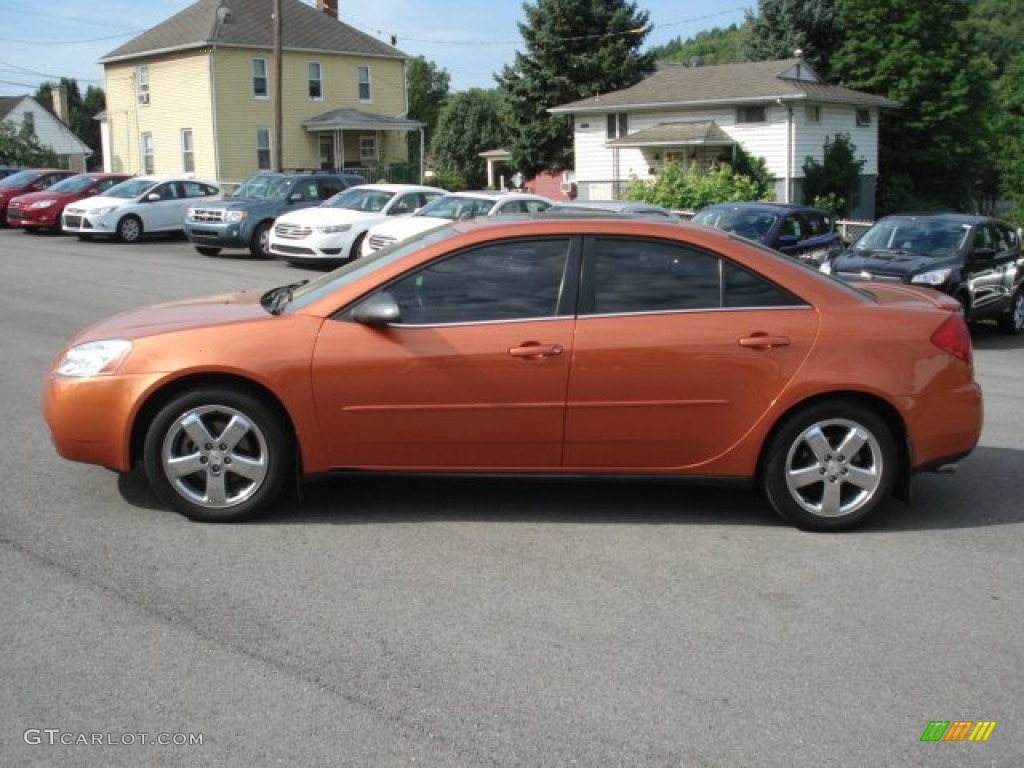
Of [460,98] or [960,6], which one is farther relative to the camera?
[460,98]

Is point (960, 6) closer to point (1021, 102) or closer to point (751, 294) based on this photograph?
point (1021, 102)

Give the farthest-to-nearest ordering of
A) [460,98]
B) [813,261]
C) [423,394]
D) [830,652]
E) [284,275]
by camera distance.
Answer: [460,98]
[284,275]
[813,261]
[423,394]
[830,652]

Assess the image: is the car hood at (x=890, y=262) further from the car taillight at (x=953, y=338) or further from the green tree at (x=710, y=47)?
the green tree at (x=710, y=47)

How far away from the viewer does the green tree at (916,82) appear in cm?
4828

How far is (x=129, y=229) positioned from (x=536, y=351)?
22.5 metres

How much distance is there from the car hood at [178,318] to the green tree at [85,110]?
8371 centimetres

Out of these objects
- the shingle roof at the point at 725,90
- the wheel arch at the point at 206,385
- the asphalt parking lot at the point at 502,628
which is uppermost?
the shingle roof at the point at 725,90

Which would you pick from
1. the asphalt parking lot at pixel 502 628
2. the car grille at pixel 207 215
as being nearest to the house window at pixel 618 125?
the car grille at pixel 207 215

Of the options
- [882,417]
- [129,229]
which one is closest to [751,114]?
[129,229]

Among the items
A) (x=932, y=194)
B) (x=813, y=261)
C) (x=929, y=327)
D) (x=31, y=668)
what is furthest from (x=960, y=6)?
(x=31, y=668)

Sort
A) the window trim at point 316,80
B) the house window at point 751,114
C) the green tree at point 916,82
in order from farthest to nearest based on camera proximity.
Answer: the green tree at point 916,82 < the window trim at point 316,80 < the house window at point 751,114

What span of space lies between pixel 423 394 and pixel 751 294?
176 cm

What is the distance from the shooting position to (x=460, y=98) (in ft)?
224

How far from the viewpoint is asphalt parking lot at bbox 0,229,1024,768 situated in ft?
11.9
